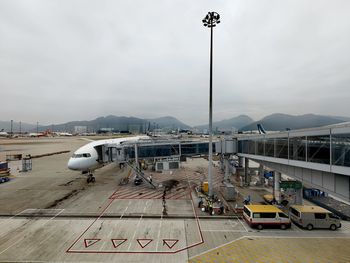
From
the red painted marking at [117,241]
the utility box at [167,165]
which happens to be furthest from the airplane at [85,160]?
the red painted marking at [117,241]

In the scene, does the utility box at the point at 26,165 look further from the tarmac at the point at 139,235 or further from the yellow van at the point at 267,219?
the yellow van at the point at 267,219

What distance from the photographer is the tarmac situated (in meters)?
18.9

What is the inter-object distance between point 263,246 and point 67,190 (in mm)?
35890

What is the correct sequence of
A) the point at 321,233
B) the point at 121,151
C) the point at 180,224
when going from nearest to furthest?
the point at 321,233 → the point at 180,224 → the point at 121,151

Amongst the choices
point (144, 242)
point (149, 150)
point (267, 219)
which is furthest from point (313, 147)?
point (149, 150)

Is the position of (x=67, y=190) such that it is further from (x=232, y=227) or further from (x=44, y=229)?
(x=232, y=227)

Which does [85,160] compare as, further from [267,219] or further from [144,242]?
[267,219]

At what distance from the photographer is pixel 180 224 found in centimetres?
2545

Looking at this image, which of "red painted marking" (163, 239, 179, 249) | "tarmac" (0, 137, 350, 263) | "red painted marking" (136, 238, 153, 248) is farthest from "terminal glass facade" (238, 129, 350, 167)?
"red painted marking" (136, 238, 153, 248)

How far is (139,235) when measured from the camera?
74.2ft

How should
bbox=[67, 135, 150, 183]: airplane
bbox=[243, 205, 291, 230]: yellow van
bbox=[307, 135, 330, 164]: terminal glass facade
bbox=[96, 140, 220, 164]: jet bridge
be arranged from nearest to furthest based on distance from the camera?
bbox=[307, 135, 330, 164]: terminal glass facade, bbox=[243, 205, 291, 230]: yellow van, bbox=[67, 135, 150, 183]: airplane, bbox=[96, 140, 220, 164]: jet bridge

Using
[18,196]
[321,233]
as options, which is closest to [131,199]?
[18,196]

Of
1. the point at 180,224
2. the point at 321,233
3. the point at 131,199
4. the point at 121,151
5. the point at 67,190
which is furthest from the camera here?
the point at 121,151

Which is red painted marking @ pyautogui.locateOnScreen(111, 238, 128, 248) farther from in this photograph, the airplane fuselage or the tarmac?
the airplane fuselage
